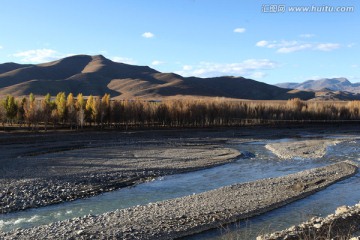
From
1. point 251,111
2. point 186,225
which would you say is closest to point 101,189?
point 186,225

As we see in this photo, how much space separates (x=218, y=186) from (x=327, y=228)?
938 centimetres

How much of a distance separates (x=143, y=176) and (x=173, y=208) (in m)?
7.58

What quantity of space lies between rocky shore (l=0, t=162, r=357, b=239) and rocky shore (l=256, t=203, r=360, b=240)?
11.0 feet

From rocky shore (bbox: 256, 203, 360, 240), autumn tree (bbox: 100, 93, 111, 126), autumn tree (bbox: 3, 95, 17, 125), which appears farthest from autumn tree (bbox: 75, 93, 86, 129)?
rocky shore (bbox: 256, 203, 360, 240)

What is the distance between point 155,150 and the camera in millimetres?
37250

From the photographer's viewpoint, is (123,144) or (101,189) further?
(123,144)

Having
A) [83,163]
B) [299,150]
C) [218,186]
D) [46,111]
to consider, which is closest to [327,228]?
[218,186]

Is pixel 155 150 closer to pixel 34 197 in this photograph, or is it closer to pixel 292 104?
pixel 34 197

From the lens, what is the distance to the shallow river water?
51.1 ft

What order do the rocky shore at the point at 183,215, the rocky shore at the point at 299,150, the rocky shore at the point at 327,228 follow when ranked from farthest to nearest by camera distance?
1. the rocky shore at the point at 299,150
2. the rocky shore at the point at 183,215
3. the rocky shore at the point at 327,228

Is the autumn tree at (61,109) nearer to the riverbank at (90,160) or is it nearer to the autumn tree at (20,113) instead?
the autumn tree at (20,113)

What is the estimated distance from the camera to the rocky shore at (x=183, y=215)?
1429 cm

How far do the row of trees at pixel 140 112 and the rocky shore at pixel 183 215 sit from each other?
111 feet

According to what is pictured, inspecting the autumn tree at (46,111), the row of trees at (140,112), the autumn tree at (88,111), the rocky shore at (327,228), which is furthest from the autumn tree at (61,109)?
the rocky shore at (327,228)
